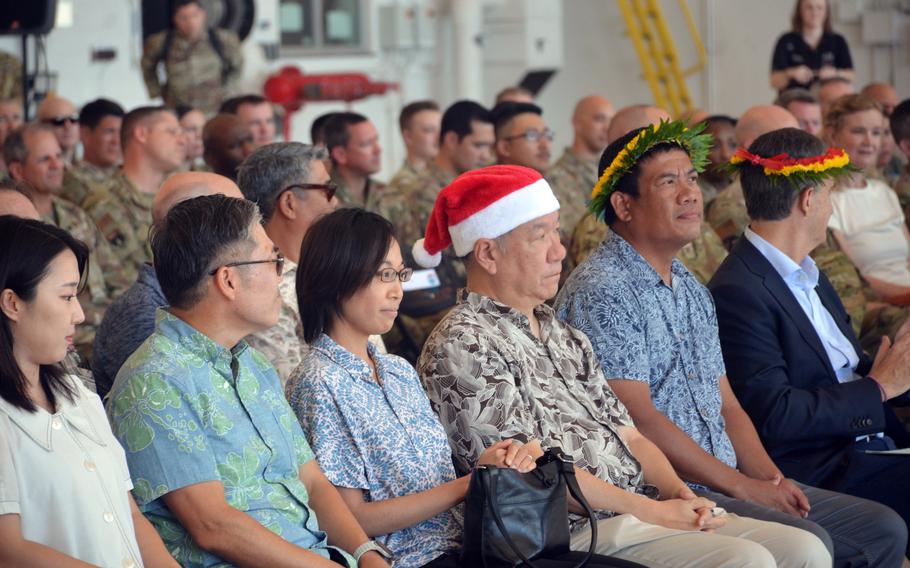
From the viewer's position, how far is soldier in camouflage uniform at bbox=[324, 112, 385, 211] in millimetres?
5719

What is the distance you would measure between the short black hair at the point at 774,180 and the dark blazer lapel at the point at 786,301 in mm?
137

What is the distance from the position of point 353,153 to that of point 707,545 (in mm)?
3401

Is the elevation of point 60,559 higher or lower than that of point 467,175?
lower

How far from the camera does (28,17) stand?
7.04m

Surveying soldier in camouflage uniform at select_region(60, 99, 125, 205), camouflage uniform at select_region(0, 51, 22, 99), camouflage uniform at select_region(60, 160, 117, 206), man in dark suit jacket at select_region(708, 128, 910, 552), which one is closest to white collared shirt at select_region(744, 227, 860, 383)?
man in dark suit jacket at select_region(708, 128, 910, 552)

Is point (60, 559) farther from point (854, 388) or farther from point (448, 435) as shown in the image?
point (854, 388)

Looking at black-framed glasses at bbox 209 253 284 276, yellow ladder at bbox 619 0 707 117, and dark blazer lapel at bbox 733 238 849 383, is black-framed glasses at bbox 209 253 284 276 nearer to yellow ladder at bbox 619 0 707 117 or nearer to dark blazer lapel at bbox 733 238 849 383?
dark blazer lapel at bbox 733 238 849 383

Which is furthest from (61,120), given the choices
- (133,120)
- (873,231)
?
(873,231)

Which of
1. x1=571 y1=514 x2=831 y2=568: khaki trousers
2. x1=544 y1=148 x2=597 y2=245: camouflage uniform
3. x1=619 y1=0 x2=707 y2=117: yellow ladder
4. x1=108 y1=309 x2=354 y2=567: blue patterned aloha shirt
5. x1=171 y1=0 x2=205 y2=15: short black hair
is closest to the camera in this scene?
x1=108 y1=309 x2=354 y2=567: blue patterned aloha shirt

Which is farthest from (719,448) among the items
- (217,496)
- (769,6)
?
(769,6)

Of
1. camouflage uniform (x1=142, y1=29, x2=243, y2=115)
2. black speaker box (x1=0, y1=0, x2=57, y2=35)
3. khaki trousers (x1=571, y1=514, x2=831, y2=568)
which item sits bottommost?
khaki trousers (x1=571, y1=514, x2=831, y2=568)

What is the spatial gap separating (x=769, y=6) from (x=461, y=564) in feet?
31.9

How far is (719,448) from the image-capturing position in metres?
3.29

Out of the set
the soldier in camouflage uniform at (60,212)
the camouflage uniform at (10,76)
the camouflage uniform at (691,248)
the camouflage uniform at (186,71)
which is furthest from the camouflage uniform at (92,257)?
the camouflage uniform at (10,76)
